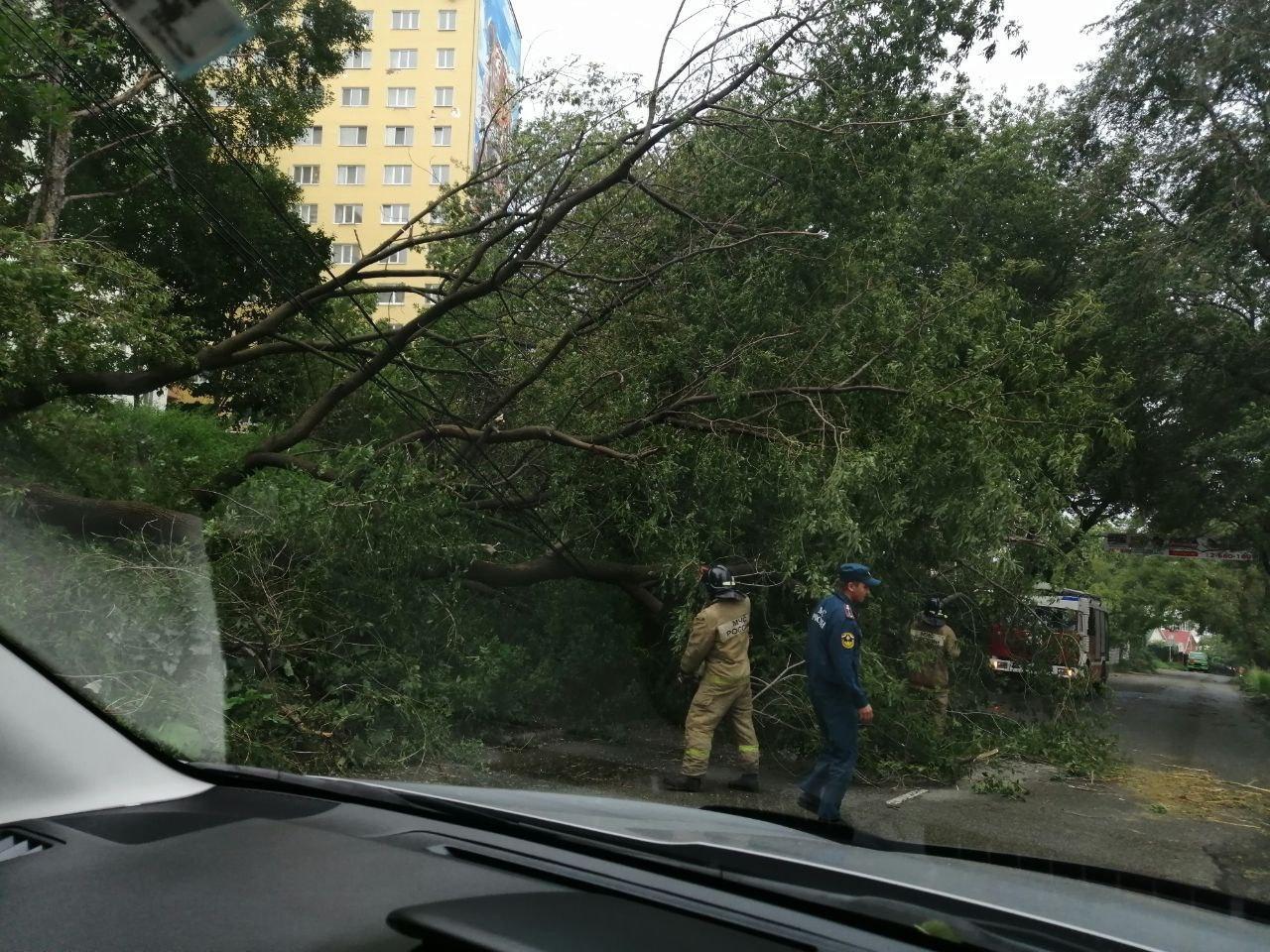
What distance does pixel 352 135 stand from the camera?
12.3 metres

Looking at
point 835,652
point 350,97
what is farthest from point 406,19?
point 835,652

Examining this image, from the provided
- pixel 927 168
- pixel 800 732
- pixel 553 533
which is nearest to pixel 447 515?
pixel 553 533

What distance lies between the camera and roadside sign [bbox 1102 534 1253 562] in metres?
21.1

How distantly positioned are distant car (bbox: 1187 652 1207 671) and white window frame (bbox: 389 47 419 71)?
1952 inches

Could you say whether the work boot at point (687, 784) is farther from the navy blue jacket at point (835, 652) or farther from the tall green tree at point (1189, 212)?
the tall green tree at point (1189, 212)

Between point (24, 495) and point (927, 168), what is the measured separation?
7.75m

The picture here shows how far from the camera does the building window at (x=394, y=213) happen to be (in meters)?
10.8

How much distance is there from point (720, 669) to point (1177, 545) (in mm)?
17448

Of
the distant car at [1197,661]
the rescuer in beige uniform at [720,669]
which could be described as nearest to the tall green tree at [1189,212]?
the rescuer in beige uniform at [720,669]

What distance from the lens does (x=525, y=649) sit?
938cm

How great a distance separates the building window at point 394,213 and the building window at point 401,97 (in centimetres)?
127

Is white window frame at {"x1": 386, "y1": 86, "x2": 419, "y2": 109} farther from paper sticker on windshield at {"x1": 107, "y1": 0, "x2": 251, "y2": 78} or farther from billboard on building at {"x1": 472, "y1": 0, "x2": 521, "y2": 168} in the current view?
paper sticker on windshield at {"x1": 107, "y1": 0, "x2": 251, "y2": 78}

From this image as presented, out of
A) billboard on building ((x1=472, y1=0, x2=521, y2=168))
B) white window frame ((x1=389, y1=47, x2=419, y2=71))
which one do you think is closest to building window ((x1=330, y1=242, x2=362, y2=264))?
billboard on building ((x1=472, y1=0, x2=521, y2=168))

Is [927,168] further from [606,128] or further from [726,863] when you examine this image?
[726,863]
